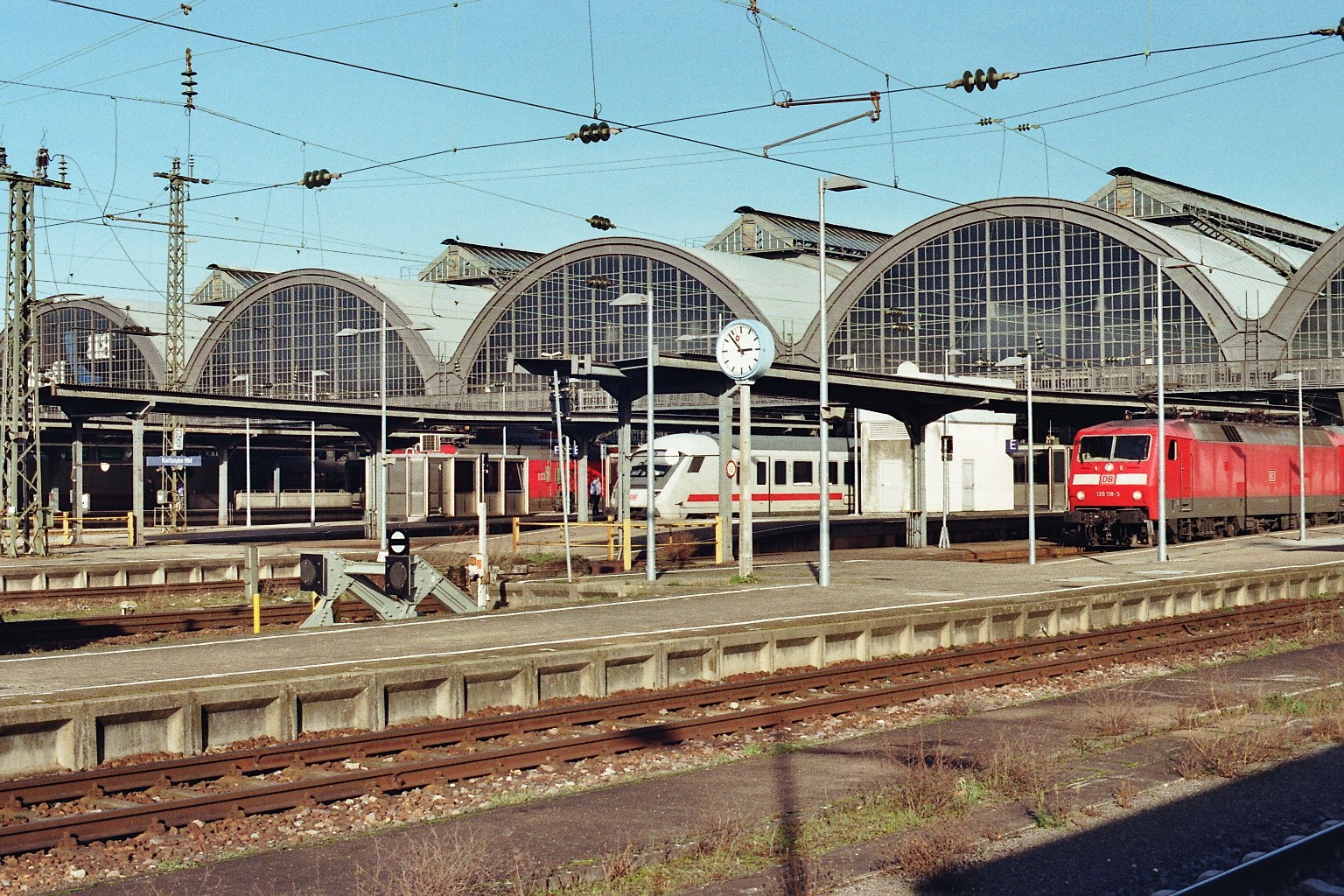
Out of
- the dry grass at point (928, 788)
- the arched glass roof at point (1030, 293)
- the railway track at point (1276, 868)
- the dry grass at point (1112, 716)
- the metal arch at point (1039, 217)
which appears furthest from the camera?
the arched glass roof at point (1030, 293)

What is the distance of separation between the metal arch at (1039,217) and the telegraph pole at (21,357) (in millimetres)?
51706

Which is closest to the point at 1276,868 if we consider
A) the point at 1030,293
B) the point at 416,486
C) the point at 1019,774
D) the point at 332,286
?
the point at 1019,774

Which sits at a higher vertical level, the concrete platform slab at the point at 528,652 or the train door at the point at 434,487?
the train door at the point at 434,487

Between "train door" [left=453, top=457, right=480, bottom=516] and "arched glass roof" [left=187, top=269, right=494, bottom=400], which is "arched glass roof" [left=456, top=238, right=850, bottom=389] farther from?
"train door" [left=453, top=457, right=480, bottom=516]

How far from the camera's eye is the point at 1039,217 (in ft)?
272

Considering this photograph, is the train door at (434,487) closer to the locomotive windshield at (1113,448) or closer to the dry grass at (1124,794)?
the locomotive windshield at (1113,448)

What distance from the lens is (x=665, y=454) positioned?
193 feet

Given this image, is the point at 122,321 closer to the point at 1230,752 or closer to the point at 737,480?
the point at 737,480

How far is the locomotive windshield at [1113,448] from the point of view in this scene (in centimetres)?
4336

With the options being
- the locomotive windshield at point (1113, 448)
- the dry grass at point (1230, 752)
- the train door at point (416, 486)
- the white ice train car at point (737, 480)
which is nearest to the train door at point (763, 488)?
the white ice train car at point (737, 480)

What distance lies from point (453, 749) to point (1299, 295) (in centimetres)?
7592

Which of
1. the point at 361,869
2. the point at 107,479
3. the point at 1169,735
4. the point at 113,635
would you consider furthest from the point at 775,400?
the point at 361,869

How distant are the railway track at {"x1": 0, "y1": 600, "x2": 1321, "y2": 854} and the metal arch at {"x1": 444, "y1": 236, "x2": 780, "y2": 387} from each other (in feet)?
231

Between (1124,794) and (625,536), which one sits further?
(625,536)
